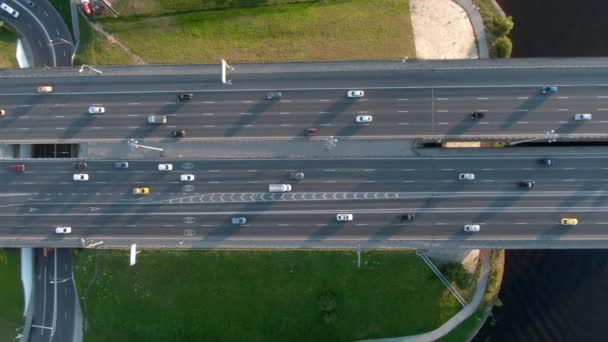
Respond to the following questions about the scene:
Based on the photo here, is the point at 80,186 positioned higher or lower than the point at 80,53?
lower

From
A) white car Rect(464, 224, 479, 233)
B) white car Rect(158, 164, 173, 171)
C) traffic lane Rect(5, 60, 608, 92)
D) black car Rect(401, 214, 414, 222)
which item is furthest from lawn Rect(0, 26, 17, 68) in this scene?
white car Rect(464, 224, 479, 233)

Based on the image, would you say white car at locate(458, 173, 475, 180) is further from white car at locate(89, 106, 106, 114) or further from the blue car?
white car at locate(89, 106, 106, 114)

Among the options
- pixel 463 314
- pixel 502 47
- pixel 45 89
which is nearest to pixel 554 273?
pixel 463 314

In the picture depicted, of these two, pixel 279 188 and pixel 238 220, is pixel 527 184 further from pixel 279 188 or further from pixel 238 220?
pixel 238 220

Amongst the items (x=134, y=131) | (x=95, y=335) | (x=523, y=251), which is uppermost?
(x=134, y=131)

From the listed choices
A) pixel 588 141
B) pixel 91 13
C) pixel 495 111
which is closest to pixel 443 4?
pixel 495 111

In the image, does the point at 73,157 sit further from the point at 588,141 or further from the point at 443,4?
the point at 588,141
